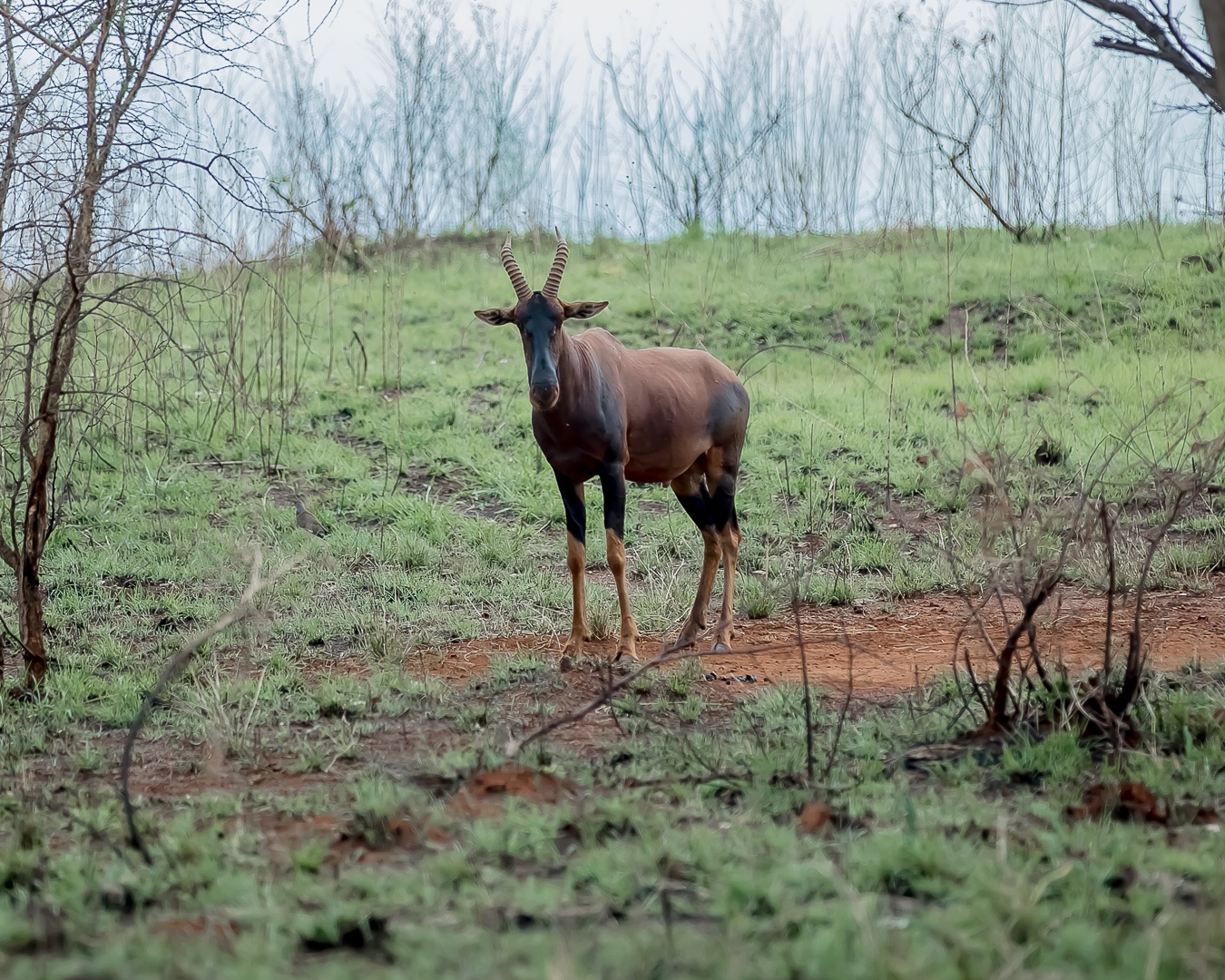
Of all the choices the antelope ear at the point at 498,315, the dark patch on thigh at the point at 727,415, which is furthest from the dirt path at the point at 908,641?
the antelope ear at the point at 498,315

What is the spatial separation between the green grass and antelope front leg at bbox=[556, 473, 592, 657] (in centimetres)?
25

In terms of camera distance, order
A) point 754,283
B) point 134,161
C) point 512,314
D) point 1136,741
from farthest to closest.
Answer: point 754,283
point 512,314
point 134,161
point 1136,741

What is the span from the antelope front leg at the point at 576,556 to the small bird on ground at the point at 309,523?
3.15 m

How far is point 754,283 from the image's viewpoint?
15883 millimetres

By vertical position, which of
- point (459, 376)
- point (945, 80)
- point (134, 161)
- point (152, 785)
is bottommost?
point (152, 785)

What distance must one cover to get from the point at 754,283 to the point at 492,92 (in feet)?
15.7

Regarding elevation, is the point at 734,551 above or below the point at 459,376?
below

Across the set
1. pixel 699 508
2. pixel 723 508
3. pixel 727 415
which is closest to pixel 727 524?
pixel 723 508

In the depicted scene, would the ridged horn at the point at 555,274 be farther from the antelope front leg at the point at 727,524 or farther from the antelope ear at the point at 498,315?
the antelope front leg at the point at 727,524

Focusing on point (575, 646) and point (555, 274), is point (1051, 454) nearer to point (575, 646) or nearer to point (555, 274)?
point (555, 274)

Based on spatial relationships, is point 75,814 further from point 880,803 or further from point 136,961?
point 880,803

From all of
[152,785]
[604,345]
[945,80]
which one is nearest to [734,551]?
[604,345]

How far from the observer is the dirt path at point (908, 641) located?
615cm

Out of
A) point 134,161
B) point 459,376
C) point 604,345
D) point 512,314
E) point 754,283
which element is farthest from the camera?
point 754,283
